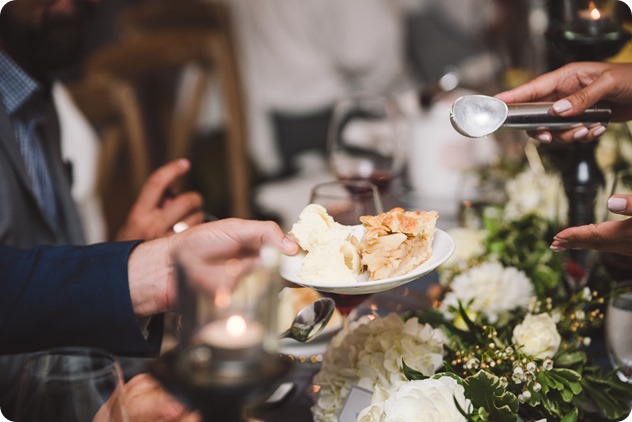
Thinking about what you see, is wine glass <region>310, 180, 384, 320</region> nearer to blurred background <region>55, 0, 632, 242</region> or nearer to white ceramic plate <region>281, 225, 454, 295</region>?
white ceramic plate <region>281, 225, 454, 295</region>

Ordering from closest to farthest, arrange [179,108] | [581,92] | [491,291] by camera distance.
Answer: [581,92]
[491,291]
[179,108]

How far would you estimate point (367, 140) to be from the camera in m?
1.82

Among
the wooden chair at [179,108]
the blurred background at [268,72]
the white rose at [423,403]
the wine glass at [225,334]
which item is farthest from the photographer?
the wooden chair at [179,108]

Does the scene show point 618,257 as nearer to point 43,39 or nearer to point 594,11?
point 594,11

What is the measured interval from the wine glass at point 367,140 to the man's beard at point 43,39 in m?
0.70

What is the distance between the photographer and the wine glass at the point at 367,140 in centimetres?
178

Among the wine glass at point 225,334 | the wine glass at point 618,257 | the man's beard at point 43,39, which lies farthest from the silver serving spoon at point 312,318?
the man's beard at point 43,39

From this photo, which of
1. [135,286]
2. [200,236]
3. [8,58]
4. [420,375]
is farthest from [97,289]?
[8,58]

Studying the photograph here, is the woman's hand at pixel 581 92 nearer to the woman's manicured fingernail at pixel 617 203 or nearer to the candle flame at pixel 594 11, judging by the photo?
the woman's manicured fingernail at pixel 617 203

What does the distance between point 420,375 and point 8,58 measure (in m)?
1.24

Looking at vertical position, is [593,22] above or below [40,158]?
above

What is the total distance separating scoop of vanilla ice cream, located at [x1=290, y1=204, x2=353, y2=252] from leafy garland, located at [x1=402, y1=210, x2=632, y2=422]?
7.3 inches

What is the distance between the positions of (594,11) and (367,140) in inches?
22.9

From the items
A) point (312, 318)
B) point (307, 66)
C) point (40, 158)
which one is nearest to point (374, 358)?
point (312, 318)
